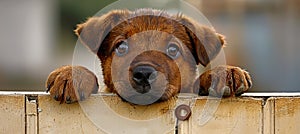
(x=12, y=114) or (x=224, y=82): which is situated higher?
(x=224, y=82)

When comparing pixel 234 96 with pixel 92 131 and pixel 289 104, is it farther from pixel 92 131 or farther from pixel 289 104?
pixel 92 131

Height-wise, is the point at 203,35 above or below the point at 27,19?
below

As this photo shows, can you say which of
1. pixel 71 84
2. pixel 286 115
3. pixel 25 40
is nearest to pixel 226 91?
pixel 286 115

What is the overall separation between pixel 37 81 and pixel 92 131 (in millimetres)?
5024

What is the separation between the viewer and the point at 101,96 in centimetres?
271

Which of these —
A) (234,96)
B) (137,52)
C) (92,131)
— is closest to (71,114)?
(92,131)

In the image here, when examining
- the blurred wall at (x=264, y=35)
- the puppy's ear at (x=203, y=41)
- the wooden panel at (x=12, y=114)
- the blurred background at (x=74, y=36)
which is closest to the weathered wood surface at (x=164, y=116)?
the wooden panel at (x=12, y=114)

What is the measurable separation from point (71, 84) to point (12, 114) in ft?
0.90

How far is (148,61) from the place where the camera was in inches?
108

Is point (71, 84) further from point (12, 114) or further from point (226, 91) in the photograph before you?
point (226, 91)

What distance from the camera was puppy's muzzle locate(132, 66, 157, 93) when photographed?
265 centimetres

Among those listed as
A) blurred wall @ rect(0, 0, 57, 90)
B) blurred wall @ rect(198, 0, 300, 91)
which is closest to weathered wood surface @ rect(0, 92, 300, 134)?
blurred wall @ rect(198, 0, 300, 91)

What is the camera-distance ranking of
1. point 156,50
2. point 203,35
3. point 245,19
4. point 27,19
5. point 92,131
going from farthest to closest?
1. point 27,19
2. point 245,19
3. point 203,35
4. point 156,50
5. point 92,131

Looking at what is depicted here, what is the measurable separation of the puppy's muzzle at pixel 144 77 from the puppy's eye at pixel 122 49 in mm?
252
